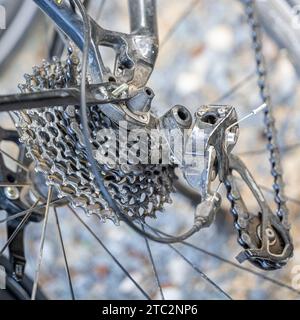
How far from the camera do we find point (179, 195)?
964 mm

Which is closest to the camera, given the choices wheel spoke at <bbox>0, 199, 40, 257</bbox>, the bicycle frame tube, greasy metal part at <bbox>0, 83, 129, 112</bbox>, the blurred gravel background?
greasy metal part at <bbox>0, 83, 129, 112</bbox>

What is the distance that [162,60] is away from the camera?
1.07 m

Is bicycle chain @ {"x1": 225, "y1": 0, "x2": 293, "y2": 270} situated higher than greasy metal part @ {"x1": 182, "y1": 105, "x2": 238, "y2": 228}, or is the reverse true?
greasy metal part @ {"x1": 182, "y1": 105, "x2": 238, "y2": 228}

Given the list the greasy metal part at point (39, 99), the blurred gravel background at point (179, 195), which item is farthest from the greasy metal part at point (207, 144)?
the blurred gravel background at point (179, 195)

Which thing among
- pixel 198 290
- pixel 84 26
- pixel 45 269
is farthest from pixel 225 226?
pixel 84 26

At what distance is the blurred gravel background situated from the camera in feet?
3.04

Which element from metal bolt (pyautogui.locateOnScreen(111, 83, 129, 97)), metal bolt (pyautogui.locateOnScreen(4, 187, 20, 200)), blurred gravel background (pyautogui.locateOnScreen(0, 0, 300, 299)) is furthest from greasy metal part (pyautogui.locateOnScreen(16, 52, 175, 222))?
blurred gravel background (pyautogui.locateOnScreen(0, 0, 300, 299))

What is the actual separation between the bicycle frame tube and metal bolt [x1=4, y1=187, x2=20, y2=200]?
0.18 metres

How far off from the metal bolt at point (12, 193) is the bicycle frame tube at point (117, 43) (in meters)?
0.18

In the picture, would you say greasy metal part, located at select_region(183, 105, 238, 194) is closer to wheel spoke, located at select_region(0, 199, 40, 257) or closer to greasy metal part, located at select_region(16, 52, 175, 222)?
greasy metal part, located at select_region(16, 52, 175, 222)

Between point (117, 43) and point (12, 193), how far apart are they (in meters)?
0.19

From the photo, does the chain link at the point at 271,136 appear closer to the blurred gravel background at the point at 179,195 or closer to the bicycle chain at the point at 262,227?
the bicycle chain at the point at 262,227

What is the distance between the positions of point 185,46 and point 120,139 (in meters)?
0.55
